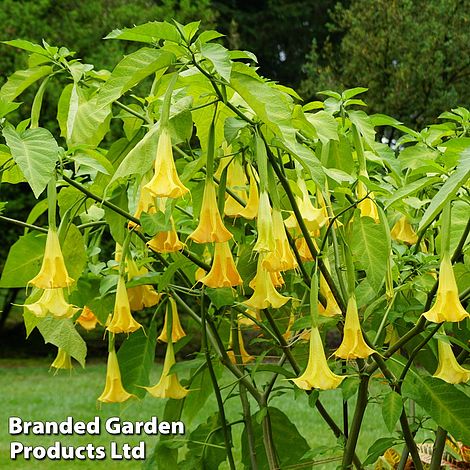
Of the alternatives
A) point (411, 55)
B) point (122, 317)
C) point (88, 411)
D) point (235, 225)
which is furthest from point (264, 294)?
point (411, 55)

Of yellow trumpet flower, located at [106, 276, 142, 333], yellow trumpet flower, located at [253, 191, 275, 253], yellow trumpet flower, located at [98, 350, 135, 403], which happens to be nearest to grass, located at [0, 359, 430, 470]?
yellow trumpet flower, located at [98, 350, 135, 403]

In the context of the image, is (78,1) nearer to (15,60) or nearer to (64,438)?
(15,60)

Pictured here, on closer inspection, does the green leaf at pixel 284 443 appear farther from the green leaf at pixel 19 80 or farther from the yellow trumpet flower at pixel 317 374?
the green leaf at pixel 19 80

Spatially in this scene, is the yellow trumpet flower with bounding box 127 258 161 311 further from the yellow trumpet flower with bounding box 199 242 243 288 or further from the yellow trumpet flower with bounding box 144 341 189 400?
the yellow trumpet flower with bounding box 199 242 243 288

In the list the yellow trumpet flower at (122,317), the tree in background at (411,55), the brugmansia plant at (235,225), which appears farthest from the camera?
the tree in background at (411,55)


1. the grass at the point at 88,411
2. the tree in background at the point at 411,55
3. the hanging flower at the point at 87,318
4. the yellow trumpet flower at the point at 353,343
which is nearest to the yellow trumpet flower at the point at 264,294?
the yellow trumpet flower at the point at 353,343

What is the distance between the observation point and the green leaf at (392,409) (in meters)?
1.30

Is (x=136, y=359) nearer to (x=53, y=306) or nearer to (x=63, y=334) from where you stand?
(x=63, y=334)

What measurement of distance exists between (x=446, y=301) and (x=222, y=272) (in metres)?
0.30

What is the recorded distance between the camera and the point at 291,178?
4.64 ft

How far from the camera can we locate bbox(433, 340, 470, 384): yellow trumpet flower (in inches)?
54.1

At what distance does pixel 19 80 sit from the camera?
4.09ft

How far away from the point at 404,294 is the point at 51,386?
6118 mm

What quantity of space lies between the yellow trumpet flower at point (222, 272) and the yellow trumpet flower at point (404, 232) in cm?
58
